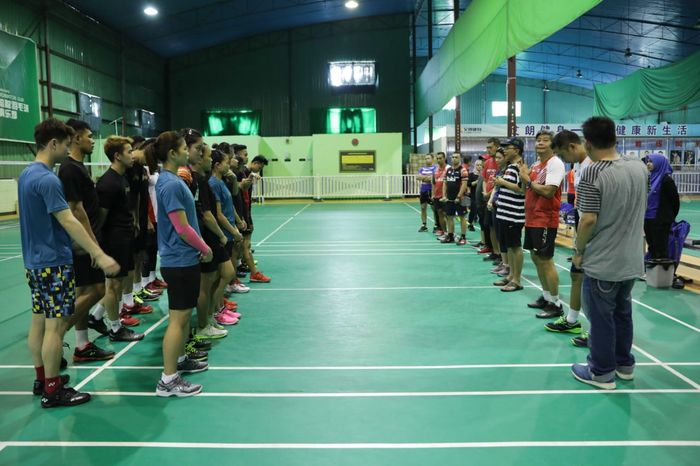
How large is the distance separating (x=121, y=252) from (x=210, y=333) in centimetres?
119

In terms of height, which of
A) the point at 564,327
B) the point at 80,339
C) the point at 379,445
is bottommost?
the point at 379,445

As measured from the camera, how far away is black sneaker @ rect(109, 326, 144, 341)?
17.0ft

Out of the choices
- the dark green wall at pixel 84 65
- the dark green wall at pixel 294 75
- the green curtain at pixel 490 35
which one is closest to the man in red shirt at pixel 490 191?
the green curtain at pixel 490 35

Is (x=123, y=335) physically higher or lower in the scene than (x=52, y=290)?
lower

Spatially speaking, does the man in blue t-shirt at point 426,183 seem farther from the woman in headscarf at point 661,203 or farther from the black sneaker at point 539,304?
the black sneaker at point 539,304

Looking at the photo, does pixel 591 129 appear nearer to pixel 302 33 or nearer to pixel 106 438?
pixel 106 438

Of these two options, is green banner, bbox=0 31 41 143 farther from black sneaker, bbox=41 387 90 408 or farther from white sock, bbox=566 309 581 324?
white sock, bbox=566 309 581 324

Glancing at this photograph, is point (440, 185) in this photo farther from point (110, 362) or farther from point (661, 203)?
point (110, 362)

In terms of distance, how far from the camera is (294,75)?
3130 centimetres

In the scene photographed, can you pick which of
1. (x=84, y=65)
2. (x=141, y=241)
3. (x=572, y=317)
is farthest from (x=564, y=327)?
(x=84, y=65)

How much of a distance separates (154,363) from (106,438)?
53.1 inches

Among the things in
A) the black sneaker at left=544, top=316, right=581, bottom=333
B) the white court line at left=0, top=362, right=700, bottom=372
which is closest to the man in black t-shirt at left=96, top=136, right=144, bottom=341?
the white court line at left=0, top=362, right=700, bottom=372

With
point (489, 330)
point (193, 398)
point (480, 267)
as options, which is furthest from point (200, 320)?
point (480, 267)

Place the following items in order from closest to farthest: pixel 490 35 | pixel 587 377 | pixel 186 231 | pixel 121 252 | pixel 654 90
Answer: pixel 186 231
pixel 587 377
pixel 121 252
pixel 490 35
pixel 654 90
